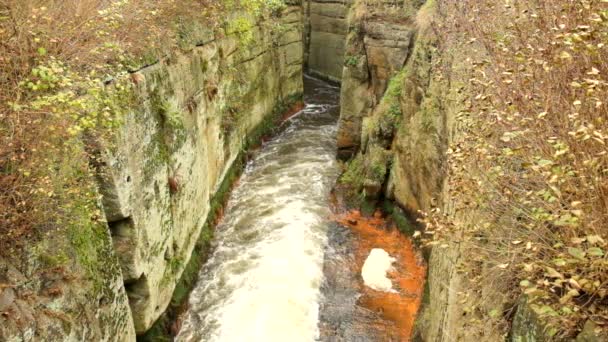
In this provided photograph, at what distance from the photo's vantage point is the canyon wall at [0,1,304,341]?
549 cm

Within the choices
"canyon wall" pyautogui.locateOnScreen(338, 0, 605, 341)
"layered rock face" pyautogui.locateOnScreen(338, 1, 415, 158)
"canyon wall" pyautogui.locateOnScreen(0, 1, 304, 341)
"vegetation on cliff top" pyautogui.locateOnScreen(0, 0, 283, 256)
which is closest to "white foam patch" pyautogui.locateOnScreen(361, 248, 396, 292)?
"canyon wall" pyautogui.locateOnScreen(338, 0, 605, 341)

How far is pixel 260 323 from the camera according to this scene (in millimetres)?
9305

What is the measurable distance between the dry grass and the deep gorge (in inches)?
2.1

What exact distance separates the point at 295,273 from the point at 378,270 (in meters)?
1.76

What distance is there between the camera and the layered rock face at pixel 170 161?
7.51 metres

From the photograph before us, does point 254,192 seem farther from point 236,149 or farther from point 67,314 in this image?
point 67,314

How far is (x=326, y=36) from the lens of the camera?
27.8 meters

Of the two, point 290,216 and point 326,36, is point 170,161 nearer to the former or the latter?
point 290,216

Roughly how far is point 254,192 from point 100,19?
8.08 m

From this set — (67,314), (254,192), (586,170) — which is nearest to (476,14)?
(586,170)

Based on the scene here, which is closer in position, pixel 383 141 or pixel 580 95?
pixel 580 95

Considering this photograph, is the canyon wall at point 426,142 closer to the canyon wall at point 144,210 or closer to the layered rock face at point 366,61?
the layered rock face at point 366,61

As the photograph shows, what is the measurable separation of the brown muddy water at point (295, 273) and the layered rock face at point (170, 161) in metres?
0.88

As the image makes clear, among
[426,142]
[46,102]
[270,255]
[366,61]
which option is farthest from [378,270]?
[366,61]
